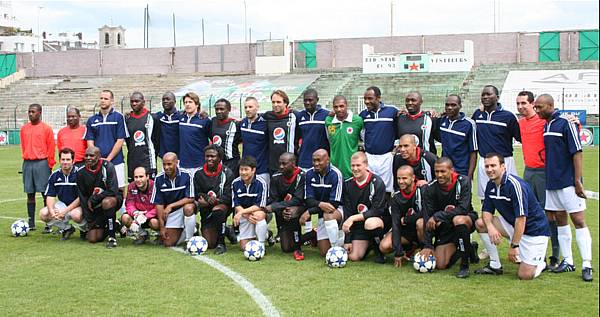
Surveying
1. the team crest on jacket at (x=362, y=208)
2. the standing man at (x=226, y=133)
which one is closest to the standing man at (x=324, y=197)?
the team crest on jacket at (x=362, y=208)

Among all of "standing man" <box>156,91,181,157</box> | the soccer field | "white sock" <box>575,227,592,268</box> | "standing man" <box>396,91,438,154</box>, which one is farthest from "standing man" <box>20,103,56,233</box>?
"white sock" <box>575,227,592,268</box>

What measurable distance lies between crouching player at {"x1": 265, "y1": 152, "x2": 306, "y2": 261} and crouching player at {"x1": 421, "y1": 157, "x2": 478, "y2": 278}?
151cm

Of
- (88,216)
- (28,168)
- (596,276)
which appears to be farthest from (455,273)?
(28,168)

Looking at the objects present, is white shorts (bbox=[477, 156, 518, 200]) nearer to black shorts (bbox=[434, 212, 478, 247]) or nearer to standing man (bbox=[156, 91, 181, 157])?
black shorts (bbox=[434, 212, 478, 247])

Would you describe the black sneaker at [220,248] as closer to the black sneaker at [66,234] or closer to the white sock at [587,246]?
the black sneaker at [66,234]

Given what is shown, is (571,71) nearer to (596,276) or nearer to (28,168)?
(28,168)

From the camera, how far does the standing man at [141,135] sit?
8922 millimetres

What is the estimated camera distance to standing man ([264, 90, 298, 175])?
27.3 ft

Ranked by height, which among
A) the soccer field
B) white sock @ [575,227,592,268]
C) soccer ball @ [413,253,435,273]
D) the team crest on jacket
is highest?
white sock @ [575,227,592,268]

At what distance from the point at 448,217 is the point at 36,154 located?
230 inches

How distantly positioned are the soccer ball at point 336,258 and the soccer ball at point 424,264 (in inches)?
29.0

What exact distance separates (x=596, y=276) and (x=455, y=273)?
545 centimetres

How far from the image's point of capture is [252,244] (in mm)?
7297

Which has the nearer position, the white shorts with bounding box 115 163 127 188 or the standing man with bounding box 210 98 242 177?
the standing man with bounding box 210 98 242 177
